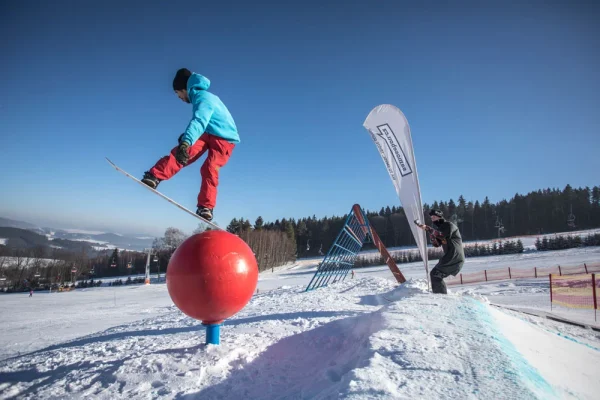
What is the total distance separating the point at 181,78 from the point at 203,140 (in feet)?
2.83

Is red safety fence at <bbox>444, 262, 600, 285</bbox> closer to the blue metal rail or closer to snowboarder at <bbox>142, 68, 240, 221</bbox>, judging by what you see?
the blue metal rail

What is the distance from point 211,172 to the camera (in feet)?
11.9

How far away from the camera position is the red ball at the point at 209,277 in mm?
2576

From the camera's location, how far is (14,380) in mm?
2963

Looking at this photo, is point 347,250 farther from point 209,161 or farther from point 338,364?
point 338,364

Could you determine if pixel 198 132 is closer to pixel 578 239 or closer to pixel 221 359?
pixel 221 359

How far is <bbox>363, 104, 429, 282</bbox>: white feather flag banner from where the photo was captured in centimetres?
797

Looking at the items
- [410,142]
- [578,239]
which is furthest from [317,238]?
[410,142]

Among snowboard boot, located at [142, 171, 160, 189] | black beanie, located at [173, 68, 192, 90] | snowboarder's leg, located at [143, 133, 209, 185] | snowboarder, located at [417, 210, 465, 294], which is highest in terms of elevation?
black beanie, located at [173, 68, 192, 90]

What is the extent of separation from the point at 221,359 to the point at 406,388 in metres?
1.67

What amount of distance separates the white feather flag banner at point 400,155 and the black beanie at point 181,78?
239 inches

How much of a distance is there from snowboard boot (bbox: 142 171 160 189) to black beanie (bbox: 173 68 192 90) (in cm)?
126

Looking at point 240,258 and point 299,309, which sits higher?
point 240,258

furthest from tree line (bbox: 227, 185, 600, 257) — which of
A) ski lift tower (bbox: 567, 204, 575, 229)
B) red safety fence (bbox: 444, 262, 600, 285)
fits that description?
red safety fence (bbox: 444, 262, 600, 285)
